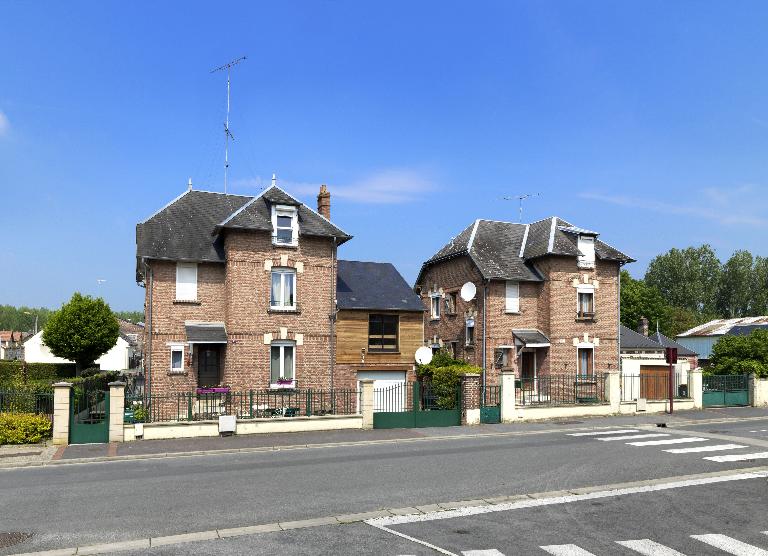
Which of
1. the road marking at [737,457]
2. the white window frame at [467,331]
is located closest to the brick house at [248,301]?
the white window frame at [467,331]

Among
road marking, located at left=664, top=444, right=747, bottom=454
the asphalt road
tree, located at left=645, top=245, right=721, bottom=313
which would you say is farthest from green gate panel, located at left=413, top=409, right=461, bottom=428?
tree, located at left=645, top=245, right=721, bottom=313

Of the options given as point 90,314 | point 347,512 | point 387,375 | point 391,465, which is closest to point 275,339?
point 387,375

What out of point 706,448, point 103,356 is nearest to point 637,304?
point 706,448

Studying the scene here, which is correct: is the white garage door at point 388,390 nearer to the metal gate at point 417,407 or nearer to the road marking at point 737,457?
the metal gate at point 417,407

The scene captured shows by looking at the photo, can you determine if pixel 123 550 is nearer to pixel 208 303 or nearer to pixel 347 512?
pixel 347 512

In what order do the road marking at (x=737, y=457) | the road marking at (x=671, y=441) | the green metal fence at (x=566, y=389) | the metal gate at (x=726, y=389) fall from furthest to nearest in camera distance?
the metal gate at (x=726, y=389) < the green metal fence at (x=566, y=389) < the road marking at (x=671, y=441) < the road marking at (x=737, y=457)

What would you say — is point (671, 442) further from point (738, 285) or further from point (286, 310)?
point (738, 285)

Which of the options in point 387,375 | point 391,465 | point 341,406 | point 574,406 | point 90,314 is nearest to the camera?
point 391,465

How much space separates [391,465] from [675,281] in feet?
291

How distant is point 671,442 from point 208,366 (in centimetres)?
1926

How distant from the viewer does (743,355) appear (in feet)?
129

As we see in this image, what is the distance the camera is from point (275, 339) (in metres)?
28.7

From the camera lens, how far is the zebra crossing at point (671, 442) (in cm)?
1845

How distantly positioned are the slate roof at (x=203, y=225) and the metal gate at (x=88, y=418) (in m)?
7.23
